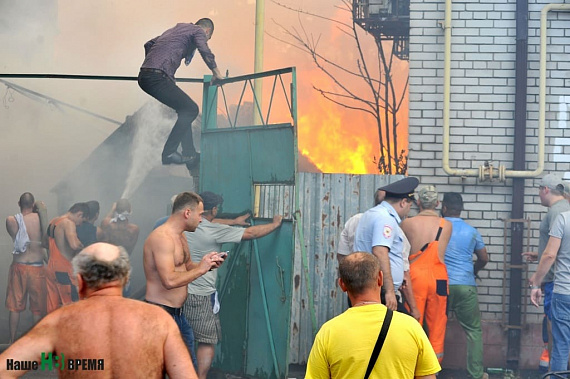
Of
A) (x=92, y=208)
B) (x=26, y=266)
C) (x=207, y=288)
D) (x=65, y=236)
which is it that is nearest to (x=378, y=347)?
(x=207, y=288)

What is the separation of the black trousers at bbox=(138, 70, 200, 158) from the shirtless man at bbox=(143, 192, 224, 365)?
2.19 m

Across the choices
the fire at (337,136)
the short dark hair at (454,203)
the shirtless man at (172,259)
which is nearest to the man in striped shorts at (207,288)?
the shirtless man at (172,259)

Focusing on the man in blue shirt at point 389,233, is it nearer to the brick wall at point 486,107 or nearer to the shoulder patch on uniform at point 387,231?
the shoulder patch on uniform at point 387,231

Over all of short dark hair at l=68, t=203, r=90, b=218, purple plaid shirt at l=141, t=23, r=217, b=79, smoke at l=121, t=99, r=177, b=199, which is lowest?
short dark hair at l=68, t=203, r=90, b=218

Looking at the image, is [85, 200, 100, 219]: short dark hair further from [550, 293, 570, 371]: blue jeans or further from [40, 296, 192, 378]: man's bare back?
[40, 296, 192, 378]: man's bare back

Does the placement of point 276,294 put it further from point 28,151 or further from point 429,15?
point 28,151

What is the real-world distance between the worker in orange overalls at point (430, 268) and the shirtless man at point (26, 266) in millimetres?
4525

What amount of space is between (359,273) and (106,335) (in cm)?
115

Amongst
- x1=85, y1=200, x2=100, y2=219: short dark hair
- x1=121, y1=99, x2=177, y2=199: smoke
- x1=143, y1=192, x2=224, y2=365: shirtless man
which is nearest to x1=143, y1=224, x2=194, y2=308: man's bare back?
x1=143, y1=192, x2=224, y2=365: shirtless man

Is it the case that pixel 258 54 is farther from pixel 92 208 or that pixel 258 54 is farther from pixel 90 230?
pixel 90 230

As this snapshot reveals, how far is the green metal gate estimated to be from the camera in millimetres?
7312

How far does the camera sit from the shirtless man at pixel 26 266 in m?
9.51

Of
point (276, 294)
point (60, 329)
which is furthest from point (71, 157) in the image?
point (60, 329)

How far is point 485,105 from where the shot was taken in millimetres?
8586
